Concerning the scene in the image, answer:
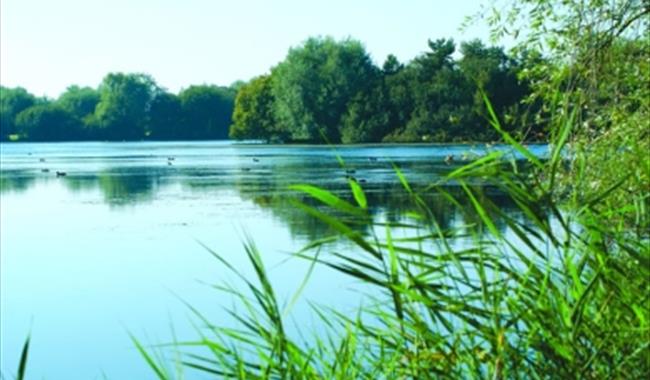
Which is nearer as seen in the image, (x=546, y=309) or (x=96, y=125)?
(x=546, y=309)

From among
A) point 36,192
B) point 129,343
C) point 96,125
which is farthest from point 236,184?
point 96,125

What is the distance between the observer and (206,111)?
306 ft

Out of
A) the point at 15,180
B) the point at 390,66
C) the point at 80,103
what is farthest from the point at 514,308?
the point at 80,103

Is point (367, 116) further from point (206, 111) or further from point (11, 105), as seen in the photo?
point (11, 105)

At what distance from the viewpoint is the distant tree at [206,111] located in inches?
3588

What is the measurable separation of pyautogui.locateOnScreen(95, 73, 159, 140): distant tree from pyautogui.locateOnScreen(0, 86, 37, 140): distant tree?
760cm

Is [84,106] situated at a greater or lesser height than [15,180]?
greater

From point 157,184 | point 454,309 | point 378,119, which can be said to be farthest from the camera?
point 378,119

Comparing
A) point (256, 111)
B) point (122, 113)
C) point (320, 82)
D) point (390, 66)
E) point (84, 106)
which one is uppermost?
point (390, 66)

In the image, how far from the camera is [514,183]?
2.53 metres

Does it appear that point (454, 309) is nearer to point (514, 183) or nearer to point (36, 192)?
point (514, 183)

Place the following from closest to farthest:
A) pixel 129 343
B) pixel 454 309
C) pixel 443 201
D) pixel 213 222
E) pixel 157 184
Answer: pixel 454 309 < pixel 129 343 < pixel 213 222 < pixel 443 201 < pixel 157 184

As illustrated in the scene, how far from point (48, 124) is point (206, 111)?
15761 millimetres

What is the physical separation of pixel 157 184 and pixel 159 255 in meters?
15.7
